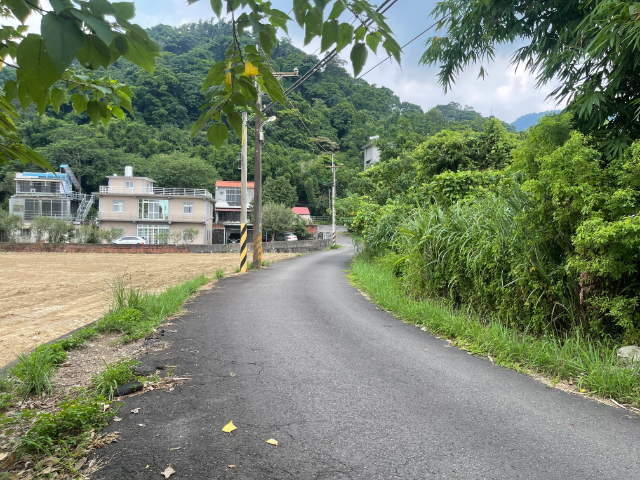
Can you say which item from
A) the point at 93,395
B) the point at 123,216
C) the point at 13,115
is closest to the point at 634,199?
the point at 13,115

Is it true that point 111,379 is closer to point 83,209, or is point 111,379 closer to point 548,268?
point 548,268

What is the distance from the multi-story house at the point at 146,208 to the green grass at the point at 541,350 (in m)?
44.9

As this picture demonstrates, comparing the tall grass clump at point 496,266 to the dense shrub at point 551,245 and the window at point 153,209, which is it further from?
the window at point 153,209

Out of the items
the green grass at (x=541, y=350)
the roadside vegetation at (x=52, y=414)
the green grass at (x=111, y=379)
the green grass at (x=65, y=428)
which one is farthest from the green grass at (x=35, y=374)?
the green grass at (x=541, y=350)

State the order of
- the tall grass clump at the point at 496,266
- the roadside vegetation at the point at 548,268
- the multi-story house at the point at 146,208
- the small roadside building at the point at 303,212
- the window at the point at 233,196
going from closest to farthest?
the roadside vegetation at the point at 548,268, the tall grass clump at the point at 496,266, the multi-story house at the point at 146,208, the window at the point at 233,196, the small roadside building at the point at 303,212

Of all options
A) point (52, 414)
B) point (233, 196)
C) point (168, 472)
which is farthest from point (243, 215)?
point (233, 196)

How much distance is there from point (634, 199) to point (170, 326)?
6.25 m

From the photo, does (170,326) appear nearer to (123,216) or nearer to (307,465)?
(307,465)

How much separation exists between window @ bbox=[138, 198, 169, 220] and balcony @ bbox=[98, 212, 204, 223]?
256mm

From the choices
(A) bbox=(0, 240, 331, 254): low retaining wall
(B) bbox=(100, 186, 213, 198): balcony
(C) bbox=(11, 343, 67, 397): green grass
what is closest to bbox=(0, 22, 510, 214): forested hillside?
(B) bbox=(100, 186, 213, 198): balcony

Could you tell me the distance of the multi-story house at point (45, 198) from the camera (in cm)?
4822

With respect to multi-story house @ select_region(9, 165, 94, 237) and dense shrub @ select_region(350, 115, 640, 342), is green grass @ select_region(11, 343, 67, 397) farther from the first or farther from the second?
multi-story house @ select_region(9, 165, 94, 237)

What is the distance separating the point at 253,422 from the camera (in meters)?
3.05

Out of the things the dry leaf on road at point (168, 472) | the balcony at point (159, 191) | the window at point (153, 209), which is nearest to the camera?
the dry leaf on road at point (168, 472)
